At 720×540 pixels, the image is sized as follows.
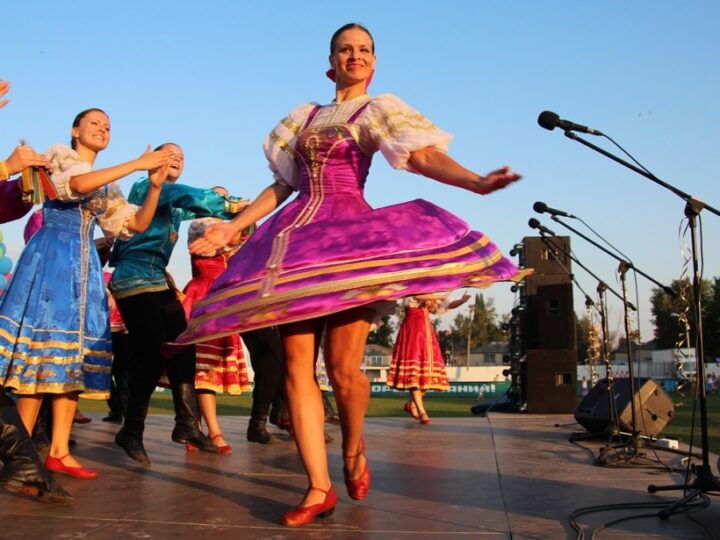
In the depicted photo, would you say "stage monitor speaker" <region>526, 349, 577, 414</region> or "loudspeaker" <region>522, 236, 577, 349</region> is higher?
"loudspeaker" <region>522, 236, 577, 349</region>

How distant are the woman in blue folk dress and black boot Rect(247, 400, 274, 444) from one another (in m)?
1.68

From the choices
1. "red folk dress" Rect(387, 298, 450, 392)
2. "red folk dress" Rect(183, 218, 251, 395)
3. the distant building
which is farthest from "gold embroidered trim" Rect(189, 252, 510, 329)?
the distant building

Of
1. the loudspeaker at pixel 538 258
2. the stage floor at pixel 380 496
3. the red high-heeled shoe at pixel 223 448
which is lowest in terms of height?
the stage floor at pixel 380 496

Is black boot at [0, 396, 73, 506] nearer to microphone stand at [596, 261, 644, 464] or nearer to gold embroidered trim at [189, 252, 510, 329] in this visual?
gold embroidered trim at [189, 252, 510, 329]

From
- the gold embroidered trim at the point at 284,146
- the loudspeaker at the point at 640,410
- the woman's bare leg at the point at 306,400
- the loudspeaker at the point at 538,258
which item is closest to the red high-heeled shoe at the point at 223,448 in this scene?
the woman's bare leg at the point at 306,400

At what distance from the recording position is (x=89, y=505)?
3098 mm

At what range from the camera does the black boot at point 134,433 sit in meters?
4.34

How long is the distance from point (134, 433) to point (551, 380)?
6127 millimetres

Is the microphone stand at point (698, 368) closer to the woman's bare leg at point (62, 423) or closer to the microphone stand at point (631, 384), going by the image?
the microphone stand at point (631, 384)

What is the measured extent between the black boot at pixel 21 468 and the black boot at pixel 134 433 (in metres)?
1.27

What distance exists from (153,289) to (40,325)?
1.00 m

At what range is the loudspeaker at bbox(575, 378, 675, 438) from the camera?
5789 millimetres

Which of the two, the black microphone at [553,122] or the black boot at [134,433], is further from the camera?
the black boot at [134,433]

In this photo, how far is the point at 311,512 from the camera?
2.81 m
